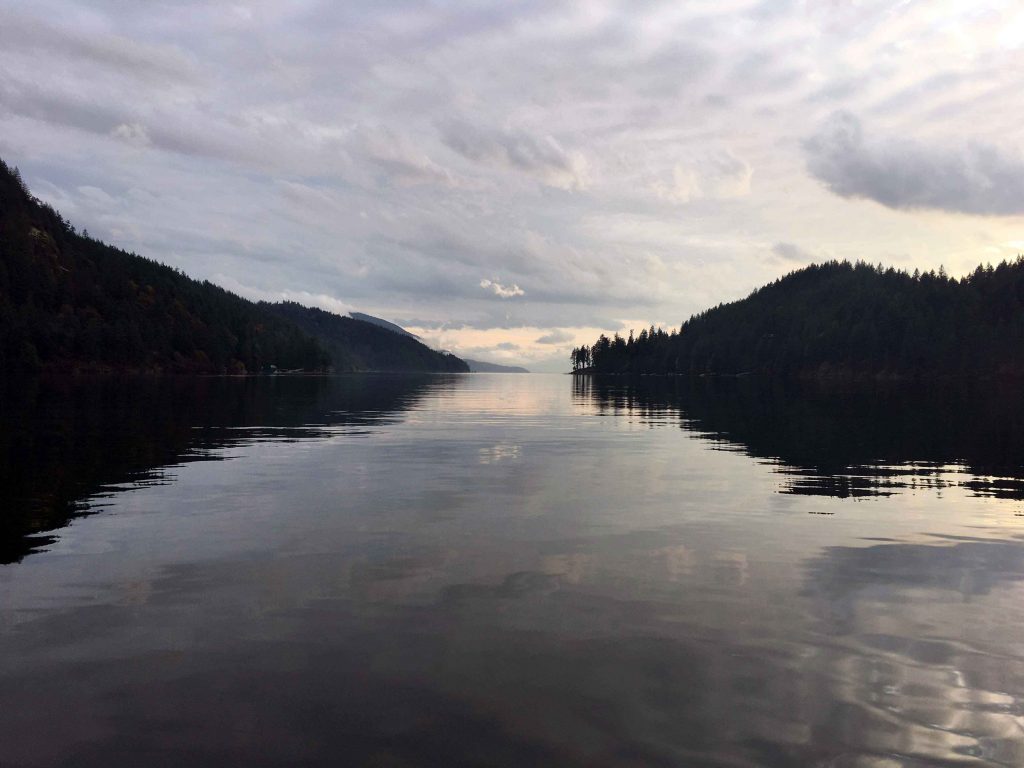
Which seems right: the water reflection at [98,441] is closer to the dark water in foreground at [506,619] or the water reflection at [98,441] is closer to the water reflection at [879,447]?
the dark water in foreground at [506,619]

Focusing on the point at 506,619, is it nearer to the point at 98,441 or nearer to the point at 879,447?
the point at 98,441

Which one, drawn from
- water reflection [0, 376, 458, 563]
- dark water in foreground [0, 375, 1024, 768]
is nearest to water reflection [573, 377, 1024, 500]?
dark water in foreground [0, 375, 1024, 768]

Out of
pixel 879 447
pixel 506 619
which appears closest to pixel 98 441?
pixel 506 619

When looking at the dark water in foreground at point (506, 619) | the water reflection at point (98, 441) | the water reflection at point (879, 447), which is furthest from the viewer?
the water reflection at point (879, 447)

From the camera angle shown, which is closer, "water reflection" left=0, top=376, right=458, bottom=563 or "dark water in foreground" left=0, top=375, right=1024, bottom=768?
"dark water in foreground" left=0, top=375, right=1024, bottom=768

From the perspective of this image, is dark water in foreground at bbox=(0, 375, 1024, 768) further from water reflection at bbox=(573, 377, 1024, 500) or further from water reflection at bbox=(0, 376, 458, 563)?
water reflection at bbox=(573, 377, 1024, 500)

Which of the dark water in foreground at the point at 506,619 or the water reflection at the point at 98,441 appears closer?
the dark water in foreground at the point at 506,619

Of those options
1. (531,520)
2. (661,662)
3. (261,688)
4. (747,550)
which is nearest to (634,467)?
(531,520)

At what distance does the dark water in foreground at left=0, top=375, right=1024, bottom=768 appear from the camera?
8359mm

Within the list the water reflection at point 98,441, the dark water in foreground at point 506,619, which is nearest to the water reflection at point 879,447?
the dark water in foreground at point 506,619

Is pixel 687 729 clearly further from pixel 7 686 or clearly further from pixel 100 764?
pixel 7 686

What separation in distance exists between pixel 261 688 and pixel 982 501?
2371 cm

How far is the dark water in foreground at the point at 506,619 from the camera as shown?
8.36 m

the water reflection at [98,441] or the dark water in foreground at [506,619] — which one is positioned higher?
the water reflection at [98,441]
